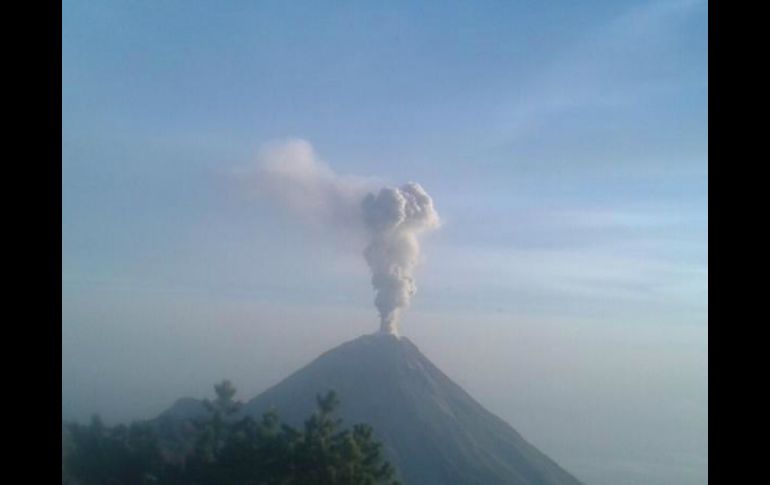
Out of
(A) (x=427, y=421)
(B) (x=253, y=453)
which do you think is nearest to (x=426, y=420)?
(A) (x=427, y=421)

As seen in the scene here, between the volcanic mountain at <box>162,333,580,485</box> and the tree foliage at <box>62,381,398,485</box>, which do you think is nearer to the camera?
the tree foliage at <box>62,381,398,485</box>

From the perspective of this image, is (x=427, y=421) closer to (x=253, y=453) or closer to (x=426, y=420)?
(x=426, y=420)
